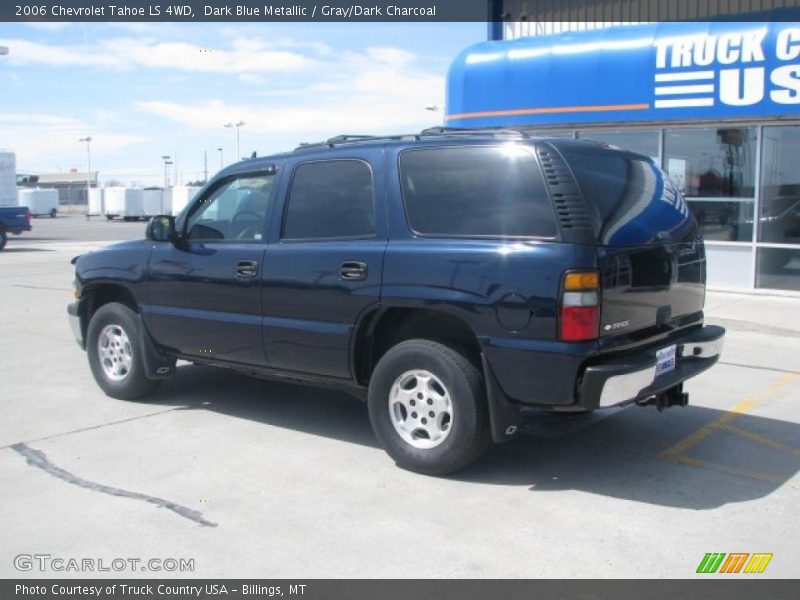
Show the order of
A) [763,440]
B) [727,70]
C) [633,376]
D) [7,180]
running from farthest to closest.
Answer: [7,180] < [727,70] < [763,440] < [633,376]

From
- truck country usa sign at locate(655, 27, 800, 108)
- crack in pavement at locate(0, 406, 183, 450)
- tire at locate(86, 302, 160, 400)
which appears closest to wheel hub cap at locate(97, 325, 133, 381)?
tire at locate(86, 302, 160, 400)

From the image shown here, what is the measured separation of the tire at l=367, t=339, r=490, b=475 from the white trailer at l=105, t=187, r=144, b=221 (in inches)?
2025

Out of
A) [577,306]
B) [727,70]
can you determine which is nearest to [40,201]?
[727,70]

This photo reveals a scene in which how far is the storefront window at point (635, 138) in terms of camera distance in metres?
13.7

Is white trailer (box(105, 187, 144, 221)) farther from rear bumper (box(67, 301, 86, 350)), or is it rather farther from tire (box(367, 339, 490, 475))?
tire (box(367, 339, 490, 475))

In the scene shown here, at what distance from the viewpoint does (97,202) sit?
59938 mm

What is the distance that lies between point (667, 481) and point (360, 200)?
2573 millimetres

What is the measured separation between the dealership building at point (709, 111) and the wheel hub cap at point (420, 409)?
955cm

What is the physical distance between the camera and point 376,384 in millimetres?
5086

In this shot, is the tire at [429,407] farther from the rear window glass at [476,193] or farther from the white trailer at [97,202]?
the white trailer at [97,202]

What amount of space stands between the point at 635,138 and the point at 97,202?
53164 mm

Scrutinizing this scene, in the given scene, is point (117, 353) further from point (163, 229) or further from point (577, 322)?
point (577, 322)

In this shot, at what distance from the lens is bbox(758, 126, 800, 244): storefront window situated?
1258 cm
